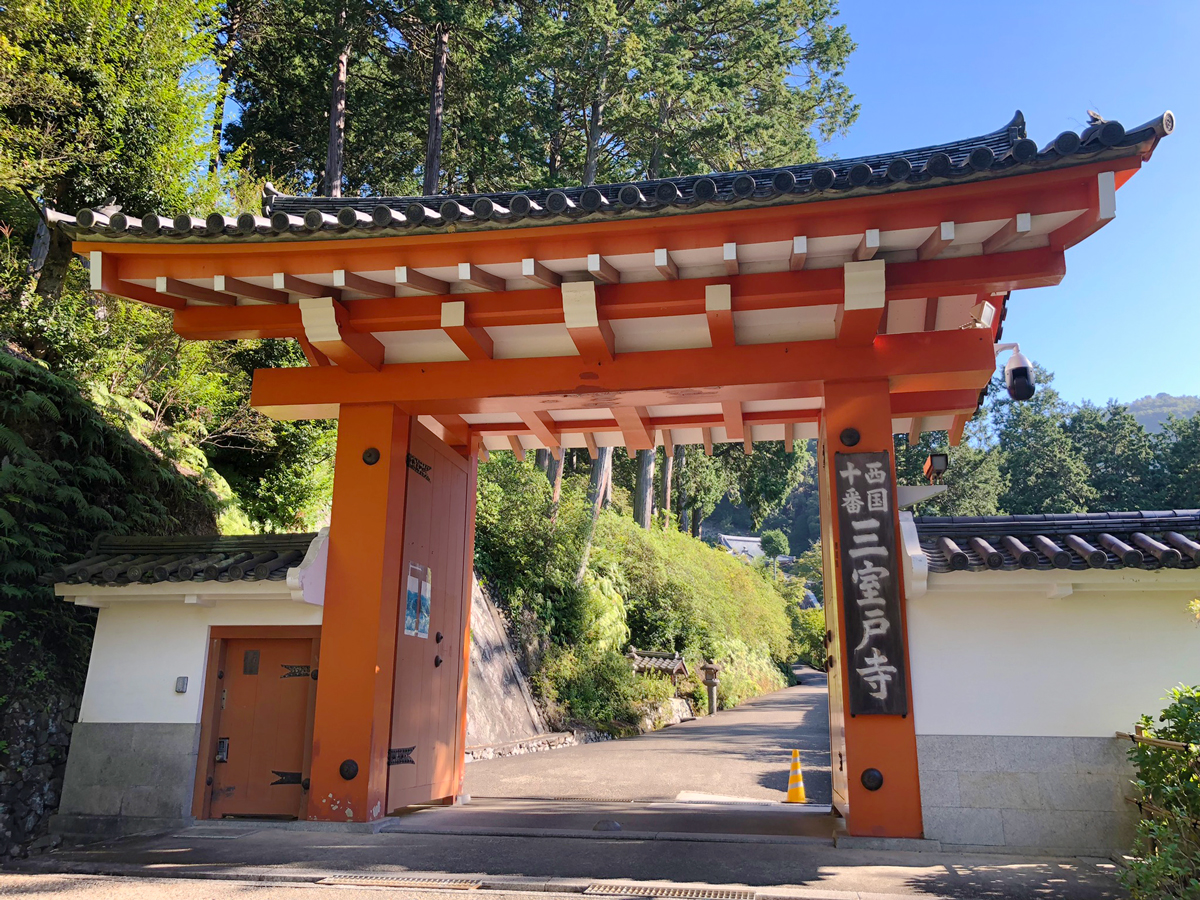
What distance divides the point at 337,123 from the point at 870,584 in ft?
54.1

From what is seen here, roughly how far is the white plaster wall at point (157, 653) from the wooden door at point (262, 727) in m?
0.24

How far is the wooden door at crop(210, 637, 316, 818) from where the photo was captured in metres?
5.74

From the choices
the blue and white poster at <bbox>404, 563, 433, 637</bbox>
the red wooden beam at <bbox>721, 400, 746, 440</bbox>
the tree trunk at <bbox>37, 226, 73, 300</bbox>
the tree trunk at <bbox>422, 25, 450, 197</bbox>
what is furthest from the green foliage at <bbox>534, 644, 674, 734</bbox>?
the tree trunk at <bbox>422, 25, 450, 197</bbox>

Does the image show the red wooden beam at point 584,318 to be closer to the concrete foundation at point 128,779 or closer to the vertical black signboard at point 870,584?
the vertical black signboard at point 870,584

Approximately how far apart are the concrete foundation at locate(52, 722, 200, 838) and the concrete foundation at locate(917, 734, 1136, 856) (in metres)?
4.95

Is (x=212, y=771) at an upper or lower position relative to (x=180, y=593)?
lower

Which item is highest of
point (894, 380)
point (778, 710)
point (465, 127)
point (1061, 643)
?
point (465, 127)

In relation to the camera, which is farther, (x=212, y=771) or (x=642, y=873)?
(x=212, y=771)

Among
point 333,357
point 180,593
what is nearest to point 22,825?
point 180,593

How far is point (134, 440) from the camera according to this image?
26.9 feet

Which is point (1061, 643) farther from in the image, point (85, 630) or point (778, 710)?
point (778, 710)

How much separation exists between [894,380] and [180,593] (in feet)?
17.4

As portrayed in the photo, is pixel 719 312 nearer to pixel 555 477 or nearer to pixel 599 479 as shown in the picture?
pixel 555 477

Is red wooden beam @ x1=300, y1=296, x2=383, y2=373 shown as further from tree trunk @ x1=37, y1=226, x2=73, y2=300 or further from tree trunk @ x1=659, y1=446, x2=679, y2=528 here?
tree trunk @ x1=659, y1=446, x2=679, y2=528
